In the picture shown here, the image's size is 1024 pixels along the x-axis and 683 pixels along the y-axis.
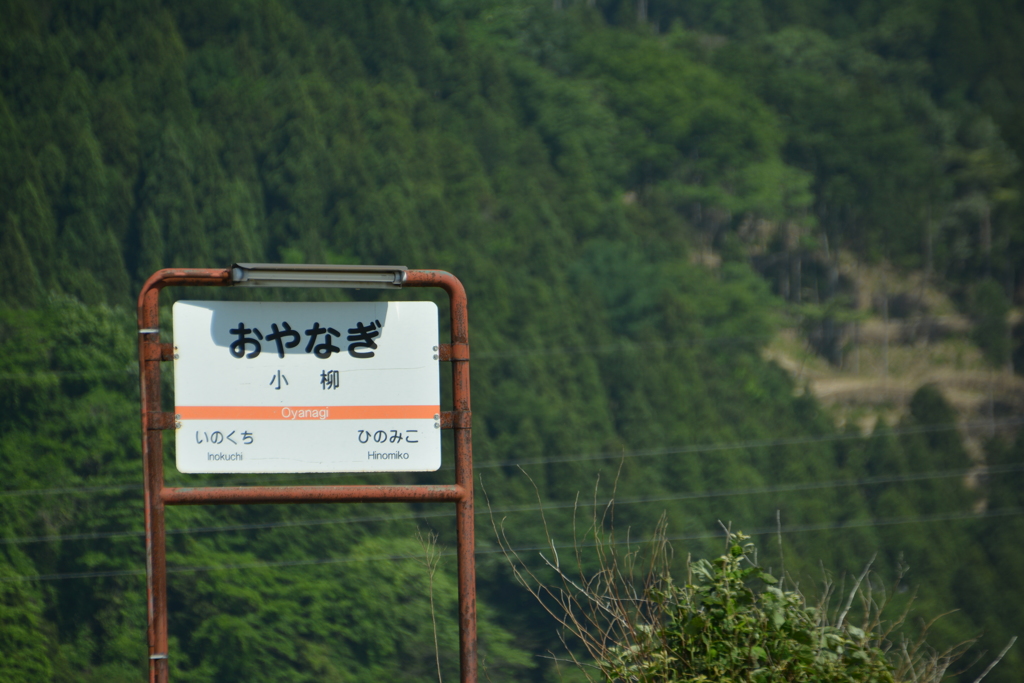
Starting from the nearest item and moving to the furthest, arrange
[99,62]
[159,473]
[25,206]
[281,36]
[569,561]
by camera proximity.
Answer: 1. [159,473]
2. [569,561]
3. [25,206]
4. [99,62]
5. [281,36]

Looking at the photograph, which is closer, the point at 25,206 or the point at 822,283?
the point at 25,206

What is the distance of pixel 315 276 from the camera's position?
244 centimetres

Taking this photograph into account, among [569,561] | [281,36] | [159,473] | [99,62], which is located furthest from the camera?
[281,36]

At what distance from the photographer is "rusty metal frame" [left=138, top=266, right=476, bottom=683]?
246cm

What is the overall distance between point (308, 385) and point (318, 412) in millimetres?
76

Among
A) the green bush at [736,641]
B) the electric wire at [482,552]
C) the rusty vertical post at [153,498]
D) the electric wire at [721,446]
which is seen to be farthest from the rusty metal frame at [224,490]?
the electric wire at [721,446]

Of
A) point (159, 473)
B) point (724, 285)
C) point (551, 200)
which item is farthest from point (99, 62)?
point (159, 473)

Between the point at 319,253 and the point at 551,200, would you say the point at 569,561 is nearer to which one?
the point at 319,253

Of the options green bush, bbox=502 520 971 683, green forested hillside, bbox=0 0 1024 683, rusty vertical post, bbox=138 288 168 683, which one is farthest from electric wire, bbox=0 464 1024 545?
rusty vertical post, bbox=138 288 168 683

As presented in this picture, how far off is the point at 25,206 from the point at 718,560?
94.8ft

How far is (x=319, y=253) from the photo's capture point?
29344mm

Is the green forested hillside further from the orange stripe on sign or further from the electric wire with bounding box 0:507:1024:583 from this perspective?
the orange stripe on sign

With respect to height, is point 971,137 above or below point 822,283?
above

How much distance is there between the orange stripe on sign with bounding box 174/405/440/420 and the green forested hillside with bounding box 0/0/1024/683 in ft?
55.1
